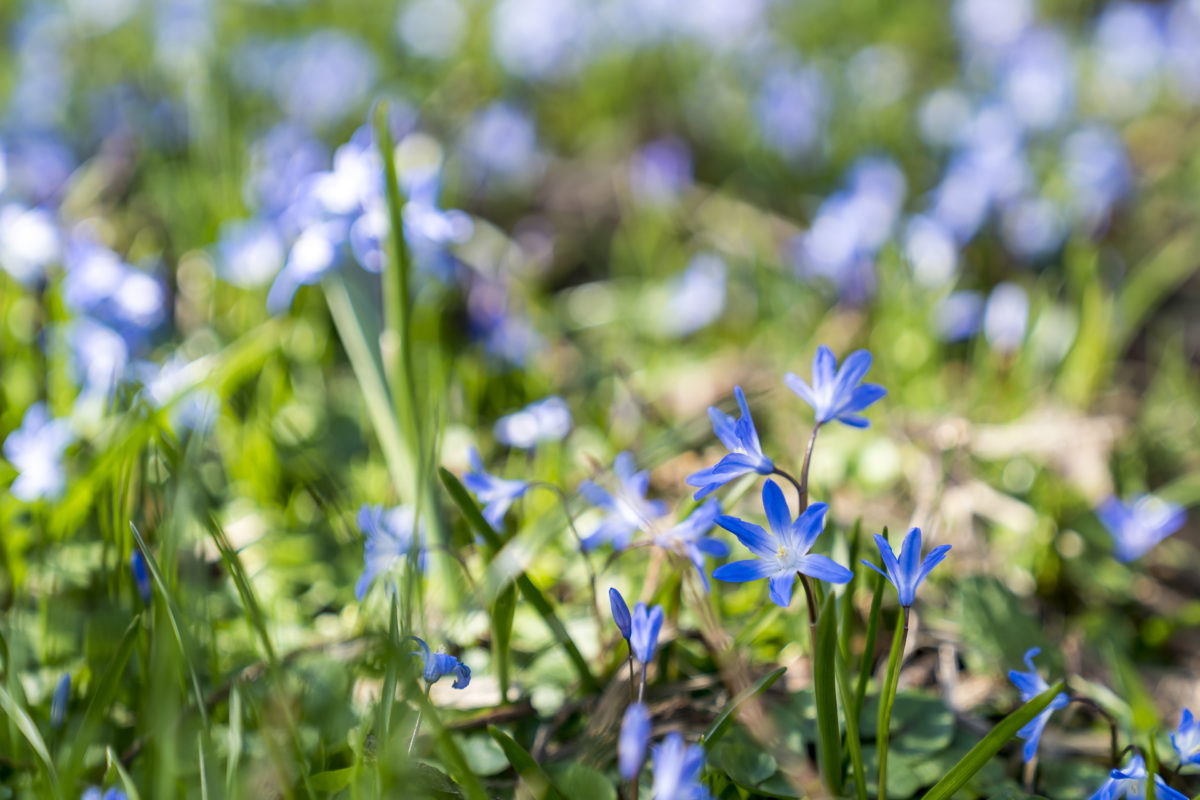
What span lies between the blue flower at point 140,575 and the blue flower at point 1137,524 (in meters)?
1.90

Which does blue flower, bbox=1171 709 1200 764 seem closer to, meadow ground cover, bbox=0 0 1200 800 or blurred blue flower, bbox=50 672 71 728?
meadow ground cover, bbox=0 0 1200 800

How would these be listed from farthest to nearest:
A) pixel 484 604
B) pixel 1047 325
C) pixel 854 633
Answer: pixel 1047 325 → pixel 854 633 → pixel 484 604

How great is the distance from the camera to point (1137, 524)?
6.17 ft

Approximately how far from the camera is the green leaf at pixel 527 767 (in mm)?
1172

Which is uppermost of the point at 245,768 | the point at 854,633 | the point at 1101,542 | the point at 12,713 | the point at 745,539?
the point at 745,539

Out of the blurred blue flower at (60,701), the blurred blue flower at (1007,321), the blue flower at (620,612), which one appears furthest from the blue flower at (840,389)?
the blurred blue flower at (1007,321)

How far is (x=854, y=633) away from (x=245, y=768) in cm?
108

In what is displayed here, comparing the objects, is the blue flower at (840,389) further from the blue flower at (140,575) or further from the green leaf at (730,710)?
the blue flower at (140,575)

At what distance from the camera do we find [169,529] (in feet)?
4.10

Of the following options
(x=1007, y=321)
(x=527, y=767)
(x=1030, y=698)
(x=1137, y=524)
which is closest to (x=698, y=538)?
(x=527, y=767)

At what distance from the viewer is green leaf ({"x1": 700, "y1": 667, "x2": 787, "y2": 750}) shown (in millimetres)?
1133

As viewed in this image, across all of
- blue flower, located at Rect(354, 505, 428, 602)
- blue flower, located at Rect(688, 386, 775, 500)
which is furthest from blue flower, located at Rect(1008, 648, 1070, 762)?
blue flower, located at Rect(354, 505, 428, 602)

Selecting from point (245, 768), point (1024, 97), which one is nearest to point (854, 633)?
point (245, 768)

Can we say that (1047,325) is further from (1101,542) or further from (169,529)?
(169,529)
